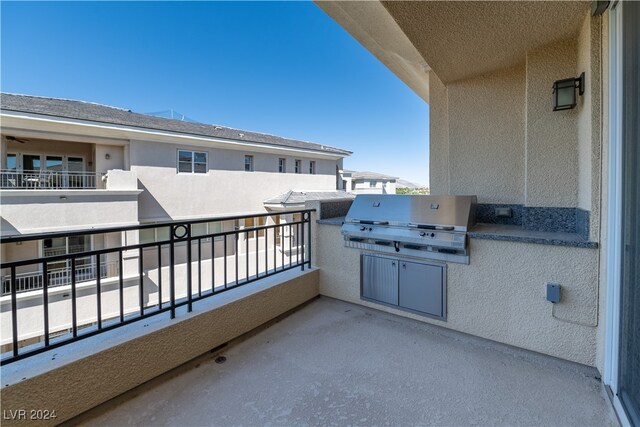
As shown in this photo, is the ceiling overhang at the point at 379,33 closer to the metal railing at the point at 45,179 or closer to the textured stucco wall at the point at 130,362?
the textured stucco wall at the point at 130,362

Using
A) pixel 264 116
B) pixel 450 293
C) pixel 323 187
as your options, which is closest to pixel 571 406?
pixel 450 293

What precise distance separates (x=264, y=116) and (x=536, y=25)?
625 inches

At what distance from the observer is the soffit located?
1.82 meters

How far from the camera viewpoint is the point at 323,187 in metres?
14.3

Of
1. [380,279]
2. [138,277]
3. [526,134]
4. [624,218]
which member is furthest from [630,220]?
[138,277]

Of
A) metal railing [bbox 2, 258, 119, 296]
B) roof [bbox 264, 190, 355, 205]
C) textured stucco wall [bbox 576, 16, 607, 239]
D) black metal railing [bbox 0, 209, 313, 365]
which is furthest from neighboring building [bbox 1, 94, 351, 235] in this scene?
textured stucco wall [bbox 576, 16, 607, 239]

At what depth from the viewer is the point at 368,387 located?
1.74m

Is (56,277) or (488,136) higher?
(488,136)

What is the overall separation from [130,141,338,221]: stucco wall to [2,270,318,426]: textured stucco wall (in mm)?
8233

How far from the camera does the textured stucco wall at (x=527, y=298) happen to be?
183cm

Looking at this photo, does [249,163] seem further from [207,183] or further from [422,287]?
[422,287]

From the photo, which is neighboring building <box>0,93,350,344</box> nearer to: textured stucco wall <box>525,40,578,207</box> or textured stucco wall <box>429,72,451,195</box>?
textured stucco wall <box>429,72,451,195</box>

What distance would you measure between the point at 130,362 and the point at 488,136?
3.69 metres

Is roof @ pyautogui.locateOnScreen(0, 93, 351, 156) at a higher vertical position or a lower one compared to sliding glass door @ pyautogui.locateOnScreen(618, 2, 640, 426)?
higher
